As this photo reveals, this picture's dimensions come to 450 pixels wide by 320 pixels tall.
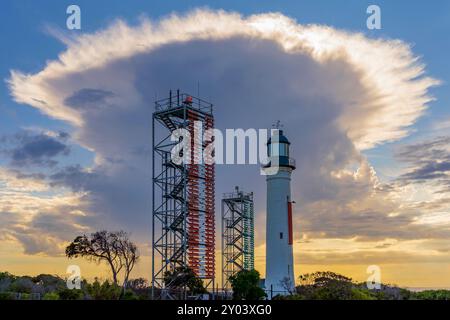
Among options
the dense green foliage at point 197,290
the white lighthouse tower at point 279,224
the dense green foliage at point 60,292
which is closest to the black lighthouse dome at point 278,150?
the white lighthouse tower at point 279,224

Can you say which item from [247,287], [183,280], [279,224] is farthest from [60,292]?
[279,224]

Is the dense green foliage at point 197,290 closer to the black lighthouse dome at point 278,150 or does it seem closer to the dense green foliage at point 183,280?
the dense green foliage at point 183,280

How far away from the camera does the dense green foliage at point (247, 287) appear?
51.4m

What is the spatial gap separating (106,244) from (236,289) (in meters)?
15.4

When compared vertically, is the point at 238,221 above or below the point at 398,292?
above

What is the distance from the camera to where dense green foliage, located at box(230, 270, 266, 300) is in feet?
169

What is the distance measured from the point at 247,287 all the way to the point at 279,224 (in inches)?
294

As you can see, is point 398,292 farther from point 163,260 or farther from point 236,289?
point 163,260

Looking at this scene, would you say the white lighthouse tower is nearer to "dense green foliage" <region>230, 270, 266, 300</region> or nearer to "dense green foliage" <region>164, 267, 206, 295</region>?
"dense green foliage" <region>230, 270, 266, 300</region>

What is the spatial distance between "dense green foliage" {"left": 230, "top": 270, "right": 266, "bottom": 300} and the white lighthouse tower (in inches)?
74.3

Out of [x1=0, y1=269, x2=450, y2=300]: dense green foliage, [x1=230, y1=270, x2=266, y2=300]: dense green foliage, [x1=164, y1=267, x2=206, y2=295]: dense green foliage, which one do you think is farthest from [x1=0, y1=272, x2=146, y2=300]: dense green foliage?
[x1=230, y1=270, x2=266, y2=300]: dense green foliage

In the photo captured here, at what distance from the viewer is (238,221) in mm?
77750

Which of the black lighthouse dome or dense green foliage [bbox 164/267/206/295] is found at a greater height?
the black lighthouse dome
